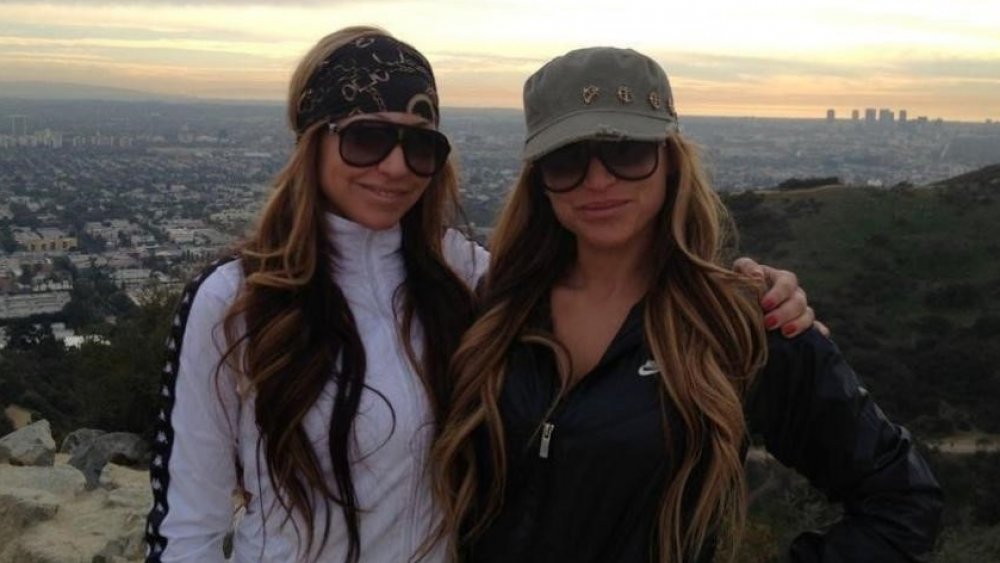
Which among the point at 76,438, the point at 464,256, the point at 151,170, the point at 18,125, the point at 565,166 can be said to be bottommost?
the point at 151,170

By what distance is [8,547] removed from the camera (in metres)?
7.01

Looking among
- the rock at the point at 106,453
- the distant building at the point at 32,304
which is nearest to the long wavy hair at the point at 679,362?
the rock at the point at 106,453

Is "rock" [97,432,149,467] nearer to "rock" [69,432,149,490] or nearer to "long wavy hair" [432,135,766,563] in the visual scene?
"rock" [69,432,149,490]

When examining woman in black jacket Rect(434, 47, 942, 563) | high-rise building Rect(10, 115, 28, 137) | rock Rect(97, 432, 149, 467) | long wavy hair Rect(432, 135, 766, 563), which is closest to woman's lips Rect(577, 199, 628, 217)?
woman in black jacket Rect(434, 47, 942, 563)

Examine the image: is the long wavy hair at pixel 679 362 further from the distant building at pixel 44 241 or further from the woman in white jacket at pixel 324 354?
the distant building at pixel 44 241

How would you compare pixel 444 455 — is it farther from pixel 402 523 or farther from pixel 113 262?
pixel 113 262

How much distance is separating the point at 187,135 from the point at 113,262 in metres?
5.36

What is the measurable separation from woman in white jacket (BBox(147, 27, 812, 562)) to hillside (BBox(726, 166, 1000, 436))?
1676cm

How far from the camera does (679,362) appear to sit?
2.22m

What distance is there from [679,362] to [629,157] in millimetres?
479

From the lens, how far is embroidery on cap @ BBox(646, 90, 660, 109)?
234 centimetres

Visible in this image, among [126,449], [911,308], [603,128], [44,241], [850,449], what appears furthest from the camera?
[44,241]

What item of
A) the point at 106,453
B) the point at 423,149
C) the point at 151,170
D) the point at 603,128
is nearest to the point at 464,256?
the point at 423,149

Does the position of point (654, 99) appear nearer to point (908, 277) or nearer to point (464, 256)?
point (464, 256)
